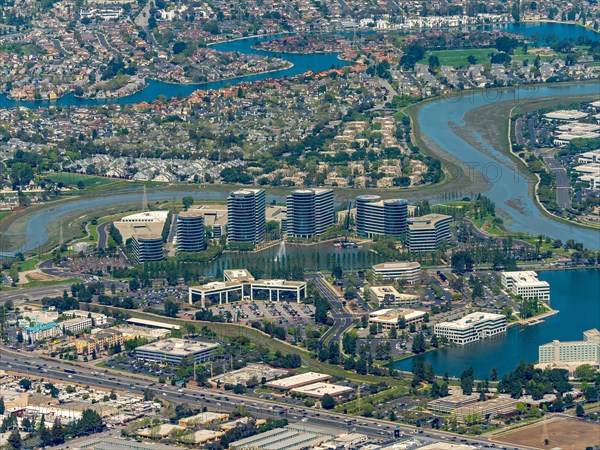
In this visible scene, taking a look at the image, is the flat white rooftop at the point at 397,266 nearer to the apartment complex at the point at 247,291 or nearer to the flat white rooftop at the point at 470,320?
the apartment complex at the point at 247,291

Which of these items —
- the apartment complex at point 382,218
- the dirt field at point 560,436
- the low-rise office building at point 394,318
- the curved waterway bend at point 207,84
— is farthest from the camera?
the curved waterway bend at point 207,84

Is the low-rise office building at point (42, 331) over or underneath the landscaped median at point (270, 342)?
over

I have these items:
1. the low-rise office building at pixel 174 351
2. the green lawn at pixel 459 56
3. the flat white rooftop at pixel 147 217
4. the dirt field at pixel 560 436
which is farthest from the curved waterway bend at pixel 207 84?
the dirt field at pixel 560 436

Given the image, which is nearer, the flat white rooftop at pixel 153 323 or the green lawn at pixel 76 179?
the flat white rooftop at pixel 153 323

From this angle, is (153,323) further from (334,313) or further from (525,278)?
(525,278)

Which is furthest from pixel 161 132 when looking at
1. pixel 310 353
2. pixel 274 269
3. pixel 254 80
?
pixel 310 353

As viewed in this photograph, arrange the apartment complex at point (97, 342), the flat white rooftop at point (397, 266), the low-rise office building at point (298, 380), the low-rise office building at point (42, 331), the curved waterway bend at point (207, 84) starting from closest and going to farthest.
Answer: the low-rise office building at point (298, 380)
the apartment complex at point (97, 342)
the low-rise office building at point (42, 331)
the flat white rooftop at point (397, 266)
the curved waterway bend at point (207, 84)

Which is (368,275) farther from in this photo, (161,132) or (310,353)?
(161,132)
